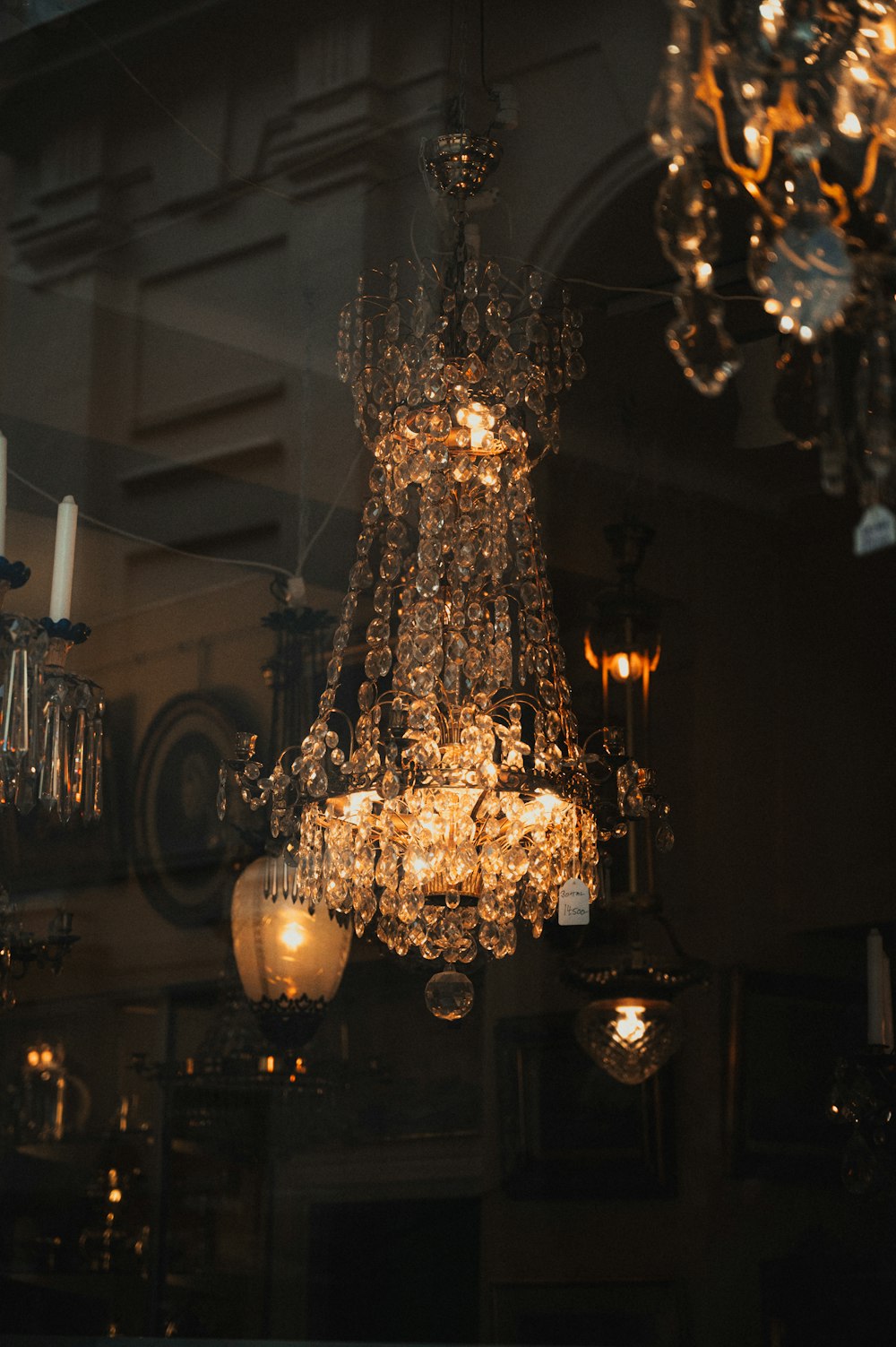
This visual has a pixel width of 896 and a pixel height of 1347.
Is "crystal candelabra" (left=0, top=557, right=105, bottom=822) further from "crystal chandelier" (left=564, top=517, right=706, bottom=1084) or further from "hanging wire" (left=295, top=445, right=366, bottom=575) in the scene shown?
"crystal chandelier" (left=564, top=517, right=706, bottom=1084)

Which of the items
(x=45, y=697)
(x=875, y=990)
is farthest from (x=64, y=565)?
(x=875, y=990)

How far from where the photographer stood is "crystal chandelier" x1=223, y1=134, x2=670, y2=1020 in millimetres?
2670

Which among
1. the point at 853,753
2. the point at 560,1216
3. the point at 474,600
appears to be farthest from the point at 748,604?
the point at 560,1216

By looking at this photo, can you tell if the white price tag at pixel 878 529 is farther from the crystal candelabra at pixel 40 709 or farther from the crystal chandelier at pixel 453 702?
the crystal candelabra at pixel 40 709

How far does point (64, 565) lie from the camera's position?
2885mm

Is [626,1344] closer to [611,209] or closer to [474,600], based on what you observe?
[474,600]

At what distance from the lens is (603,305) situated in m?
3.47

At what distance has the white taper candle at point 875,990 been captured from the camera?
9.28 ft

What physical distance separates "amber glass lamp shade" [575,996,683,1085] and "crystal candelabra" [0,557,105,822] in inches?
41.0

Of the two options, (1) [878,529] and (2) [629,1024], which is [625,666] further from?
(1) [878,529]

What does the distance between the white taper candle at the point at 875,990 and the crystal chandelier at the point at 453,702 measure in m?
0.48

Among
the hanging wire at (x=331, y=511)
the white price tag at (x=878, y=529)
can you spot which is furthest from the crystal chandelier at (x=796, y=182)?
the hanging wire at (x=331, y=511)

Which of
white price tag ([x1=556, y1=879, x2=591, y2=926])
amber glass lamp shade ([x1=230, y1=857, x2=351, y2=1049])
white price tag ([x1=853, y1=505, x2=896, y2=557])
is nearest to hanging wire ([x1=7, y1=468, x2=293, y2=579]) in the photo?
amber glass lamp shade ([x1=230, y1=857, x2=351, y2=1049])

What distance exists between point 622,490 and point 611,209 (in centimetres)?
59
